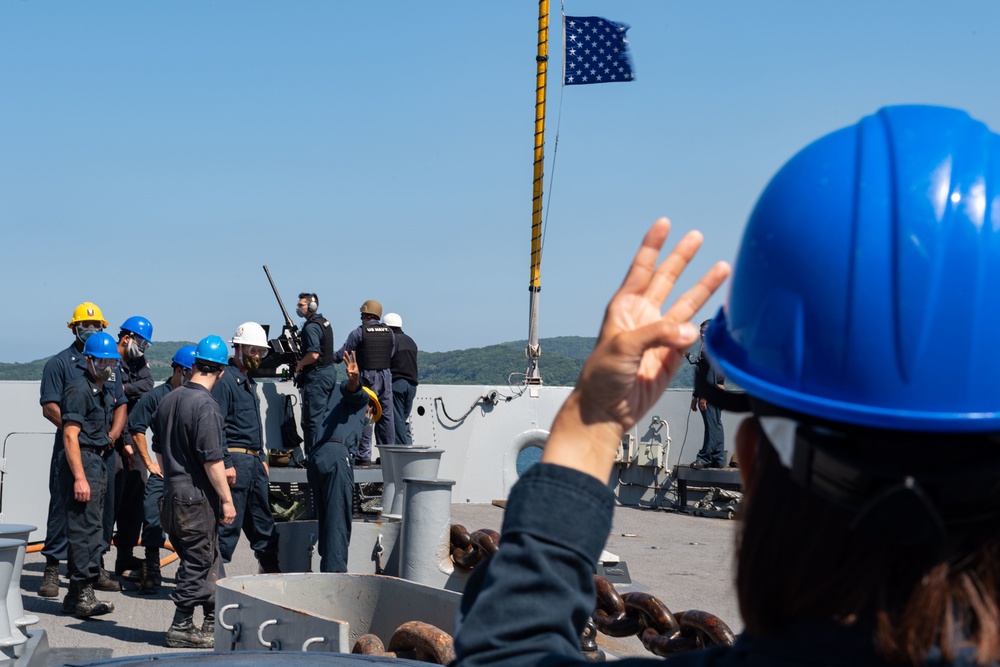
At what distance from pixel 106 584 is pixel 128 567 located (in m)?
→ 0.42

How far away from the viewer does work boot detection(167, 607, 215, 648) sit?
6852mm

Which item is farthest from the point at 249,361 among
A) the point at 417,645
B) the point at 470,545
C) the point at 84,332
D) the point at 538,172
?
the point at 538,172

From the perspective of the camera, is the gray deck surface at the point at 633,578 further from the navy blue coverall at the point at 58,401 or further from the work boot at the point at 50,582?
the navy blue coverall at the point at 58,401

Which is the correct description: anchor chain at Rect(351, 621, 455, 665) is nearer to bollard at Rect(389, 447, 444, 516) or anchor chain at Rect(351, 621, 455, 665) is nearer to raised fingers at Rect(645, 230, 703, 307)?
raised fingers at Rect(645, 230, 703, 307)

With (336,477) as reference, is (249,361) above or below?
above

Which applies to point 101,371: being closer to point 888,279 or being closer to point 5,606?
point 5,606

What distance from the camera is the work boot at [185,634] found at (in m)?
6.85

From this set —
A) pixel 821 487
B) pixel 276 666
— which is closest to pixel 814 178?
pixel 821 487

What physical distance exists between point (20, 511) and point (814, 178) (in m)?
10.9

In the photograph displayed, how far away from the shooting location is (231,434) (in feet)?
27.3

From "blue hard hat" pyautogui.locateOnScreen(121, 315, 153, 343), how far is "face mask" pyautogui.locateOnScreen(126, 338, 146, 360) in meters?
0.09

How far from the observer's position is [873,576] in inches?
34.3

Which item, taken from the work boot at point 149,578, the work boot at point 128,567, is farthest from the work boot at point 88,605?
the work boot at point 128,567

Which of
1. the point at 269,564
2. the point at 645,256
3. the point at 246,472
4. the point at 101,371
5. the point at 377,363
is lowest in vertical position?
the point at 269,564
